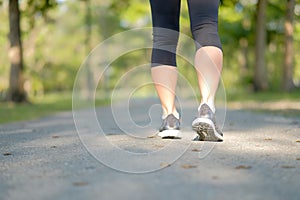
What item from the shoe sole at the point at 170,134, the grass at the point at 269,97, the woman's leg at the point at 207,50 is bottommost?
the grass at the point at 269,97

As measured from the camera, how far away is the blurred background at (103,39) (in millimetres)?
15336

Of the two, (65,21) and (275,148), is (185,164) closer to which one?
(275,148)

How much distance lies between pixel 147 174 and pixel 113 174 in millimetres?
173

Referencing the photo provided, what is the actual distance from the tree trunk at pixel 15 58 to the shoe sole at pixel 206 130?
1256cm

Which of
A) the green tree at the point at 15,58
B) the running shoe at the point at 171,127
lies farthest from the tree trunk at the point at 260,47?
the running shoe at the point at 171,127

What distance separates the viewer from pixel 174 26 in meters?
3.91

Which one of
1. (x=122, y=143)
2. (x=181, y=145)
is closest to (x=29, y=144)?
(x=122, y=143)

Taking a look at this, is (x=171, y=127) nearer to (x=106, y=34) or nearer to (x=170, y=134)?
(x=170, y=134)

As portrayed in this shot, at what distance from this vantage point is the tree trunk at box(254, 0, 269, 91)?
18.3 meters

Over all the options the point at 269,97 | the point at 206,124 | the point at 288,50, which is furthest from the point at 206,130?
the point at 288,50

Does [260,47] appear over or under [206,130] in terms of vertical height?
over

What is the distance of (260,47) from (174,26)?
15.3 m

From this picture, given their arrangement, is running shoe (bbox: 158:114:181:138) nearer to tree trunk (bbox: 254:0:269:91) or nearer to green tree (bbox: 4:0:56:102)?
green tree (bbox: 4:0:56:102)

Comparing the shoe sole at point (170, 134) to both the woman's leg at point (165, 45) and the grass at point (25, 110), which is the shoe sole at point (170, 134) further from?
the grass at point (25, 110)
